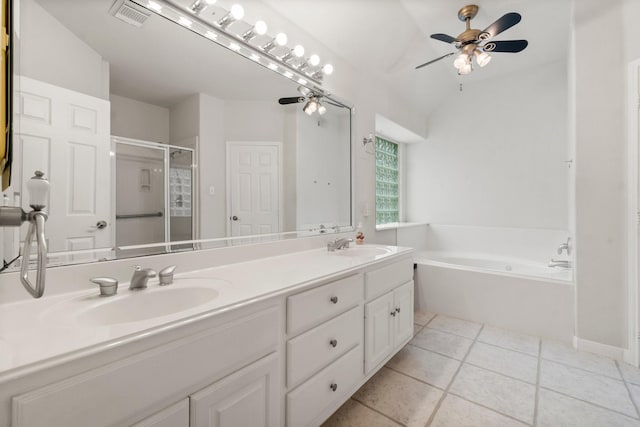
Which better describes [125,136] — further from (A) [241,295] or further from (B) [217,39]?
(A) [241,295]

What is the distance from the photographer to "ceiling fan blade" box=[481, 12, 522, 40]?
1.78m

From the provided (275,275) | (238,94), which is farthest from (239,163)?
(275,275)

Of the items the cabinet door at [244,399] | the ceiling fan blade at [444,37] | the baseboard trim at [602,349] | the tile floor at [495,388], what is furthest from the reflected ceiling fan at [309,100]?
the baseboard trim at [602,349]

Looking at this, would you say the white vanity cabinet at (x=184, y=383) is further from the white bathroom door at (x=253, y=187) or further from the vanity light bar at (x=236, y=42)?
the vanity light bar at (x=236, y=42)

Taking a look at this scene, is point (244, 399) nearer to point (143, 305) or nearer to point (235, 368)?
point (235, 368)

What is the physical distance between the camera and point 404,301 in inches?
76.3

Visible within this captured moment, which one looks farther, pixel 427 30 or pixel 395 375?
pixel 427 30

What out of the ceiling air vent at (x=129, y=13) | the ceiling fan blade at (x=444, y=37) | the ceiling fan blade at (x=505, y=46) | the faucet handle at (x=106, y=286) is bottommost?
the faucet handle at (x=106, y=286)

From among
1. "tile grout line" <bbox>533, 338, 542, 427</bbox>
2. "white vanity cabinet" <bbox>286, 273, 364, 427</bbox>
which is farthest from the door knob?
"tile grout line" <bbox>533, 338, 542, 427</bbox>

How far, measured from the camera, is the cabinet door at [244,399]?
0.82 metres

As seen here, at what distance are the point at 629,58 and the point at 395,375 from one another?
263 cm

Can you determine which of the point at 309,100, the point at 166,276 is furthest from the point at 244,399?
the point at 309,100

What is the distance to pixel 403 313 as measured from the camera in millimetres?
1926

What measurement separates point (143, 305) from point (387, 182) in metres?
3.61
